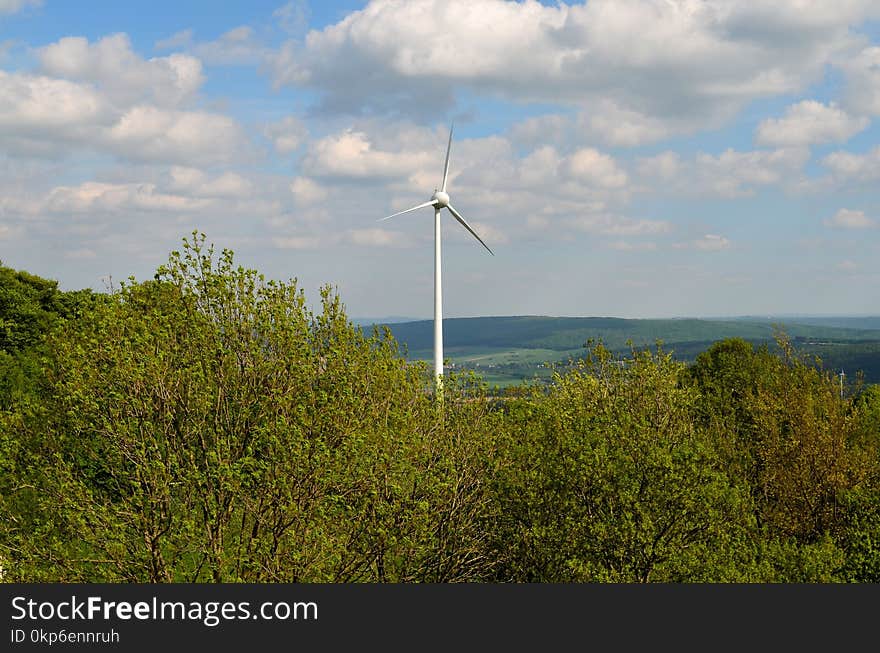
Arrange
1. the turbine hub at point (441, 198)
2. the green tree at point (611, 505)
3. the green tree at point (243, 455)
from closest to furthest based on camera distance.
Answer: the green tree at point (243, 455), the green tree at point (611, 505), the turbine hub at point (441, 198)

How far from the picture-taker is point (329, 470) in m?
26.2

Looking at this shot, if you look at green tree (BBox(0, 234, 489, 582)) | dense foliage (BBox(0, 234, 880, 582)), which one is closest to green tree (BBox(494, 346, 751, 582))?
dense foliage (BBox(0, 234, 880, 582))

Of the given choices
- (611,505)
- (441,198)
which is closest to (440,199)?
(441,198)

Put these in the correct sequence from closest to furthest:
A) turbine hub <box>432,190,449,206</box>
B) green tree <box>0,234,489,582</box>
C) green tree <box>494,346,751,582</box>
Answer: green tree <box>0,234,489,582</box>
green tree <box>494,346,751,582</box>
turbine hub <box>432,190,449,206</box>

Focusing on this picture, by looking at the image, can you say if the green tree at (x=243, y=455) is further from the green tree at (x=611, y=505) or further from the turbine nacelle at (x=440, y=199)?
the turbine nacelle at (x=440, y=199)

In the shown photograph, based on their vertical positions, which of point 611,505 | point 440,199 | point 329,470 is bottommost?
point 611,505

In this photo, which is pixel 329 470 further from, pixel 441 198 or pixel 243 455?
pixel 441 198

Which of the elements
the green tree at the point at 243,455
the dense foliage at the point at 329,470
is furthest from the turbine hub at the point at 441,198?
the green tree at the point at 243,455

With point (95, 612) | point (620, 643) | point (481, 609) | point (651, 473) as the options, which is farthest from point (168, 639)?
point (651, 473)

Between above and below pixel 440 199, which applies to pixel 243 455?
below

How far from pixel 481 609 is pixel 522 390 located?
815 inches

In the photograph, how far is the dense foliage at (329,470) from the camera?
25.7 m

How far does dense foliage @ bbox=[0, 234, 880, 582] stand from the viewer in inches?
1011

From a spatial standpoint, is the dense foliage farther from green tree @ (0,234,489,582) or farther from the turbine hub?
the turbine hub
